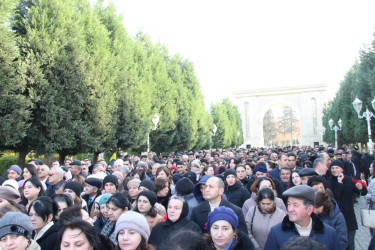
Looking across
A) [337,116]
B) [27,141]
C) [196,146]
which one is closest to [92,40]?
[27,141]

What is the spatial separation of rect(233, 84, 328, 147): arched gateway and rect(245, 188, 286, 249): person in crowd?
61.4 m

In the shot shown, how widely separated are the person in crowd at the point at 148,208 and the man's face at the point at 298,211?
1979 millimetres

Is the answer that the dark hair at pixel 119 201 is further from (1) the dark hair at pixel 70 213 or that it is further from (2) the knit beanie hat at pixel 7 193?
(2) the knit beanie hat at pixel 7 193

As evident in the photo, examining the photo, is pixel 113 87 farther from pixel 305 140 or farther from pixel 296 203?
pixel 305 140

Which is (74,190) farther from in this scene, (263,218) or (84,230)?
(263,218)

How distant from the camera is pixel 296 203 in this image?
10.8ft

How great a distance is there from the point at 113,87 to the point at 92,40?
267 cm

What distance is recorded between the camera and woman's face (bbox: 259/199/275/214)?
4410mm

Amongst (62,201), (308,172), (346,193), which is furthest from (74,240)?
(346,193)

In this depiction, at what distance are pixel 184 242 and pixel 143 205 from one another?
8.18 ft

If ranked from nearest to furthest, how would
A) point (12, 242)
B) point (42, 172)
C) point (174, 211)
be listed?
point (12, 242) < point (174, 211) < point (42, 172)

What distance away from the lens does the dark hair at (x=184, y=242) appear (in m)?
2.06

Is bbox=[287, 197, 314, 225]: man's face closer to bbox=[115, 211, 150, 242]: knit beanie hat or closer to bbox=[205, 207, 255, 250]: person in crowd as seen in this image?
bbox=[205, 207, 255, 250]: person in crowd

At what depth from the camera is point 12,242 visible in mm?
3014
